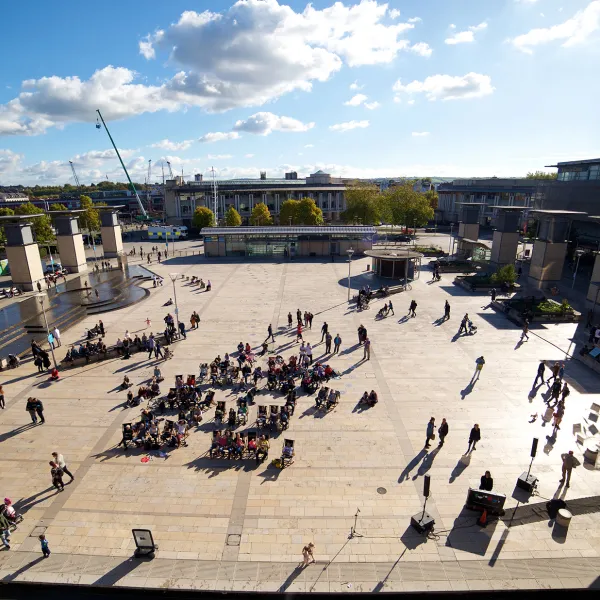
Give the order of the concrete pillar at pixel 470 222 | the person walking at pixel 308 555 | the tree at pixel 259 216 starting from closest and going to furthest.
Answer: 1. the person walking at pixel 308 555
2. the concrete pillar at pixel 470 222
3. the tree at pixel 259 216

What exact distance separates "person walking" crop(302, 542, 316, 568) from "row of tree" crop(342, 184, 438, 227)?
67.3m

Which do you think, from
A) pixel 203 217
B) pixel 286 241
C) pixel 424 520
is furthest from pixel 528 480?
pixel 203 217

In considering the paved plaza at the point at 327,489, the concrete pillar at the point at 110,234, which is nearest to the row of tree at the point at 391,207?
the concrete pillar at the point at 110,234

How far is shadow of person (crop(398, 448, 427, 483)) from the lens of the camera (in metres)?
13.4

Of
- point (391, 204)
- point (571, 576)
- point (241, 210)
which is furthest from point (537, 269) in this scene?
point (241, 210)

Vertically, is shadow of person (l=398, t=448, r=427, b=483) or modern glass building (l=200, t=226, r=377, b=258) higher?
modern glass building (l=200, t=226, r=377, b=258)

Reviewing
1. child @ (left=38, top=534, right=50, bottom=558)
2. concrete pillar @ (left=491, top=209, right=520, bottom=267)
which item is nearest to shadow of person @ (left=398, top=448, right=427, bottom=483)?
child @ (left=38, top=534, right=50, bottom=558)

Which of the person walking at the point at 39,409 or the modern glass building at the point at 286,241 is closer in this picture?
the person walking at the point at 39,409

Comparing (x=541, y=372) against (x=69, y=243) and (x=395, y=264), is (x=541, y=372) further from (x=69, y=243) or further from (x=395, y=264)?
(x=69, y=243)

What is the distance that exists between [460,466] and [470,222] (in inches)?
1894

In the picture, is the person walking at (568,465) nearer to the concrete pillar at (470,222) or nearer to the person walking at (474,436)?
the person walking at (474,436)

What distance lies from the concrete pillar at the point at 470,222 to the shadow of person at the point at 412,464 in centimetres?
4747

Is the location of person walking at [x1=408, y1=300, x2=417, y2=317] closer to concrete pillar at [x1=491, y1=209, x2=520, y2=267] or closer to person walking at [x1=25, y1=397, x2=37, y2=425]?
concrete pillar at [x1=491, y1=209, x2=520, y2=267]

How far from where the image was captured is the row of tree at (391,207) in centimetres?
7088
